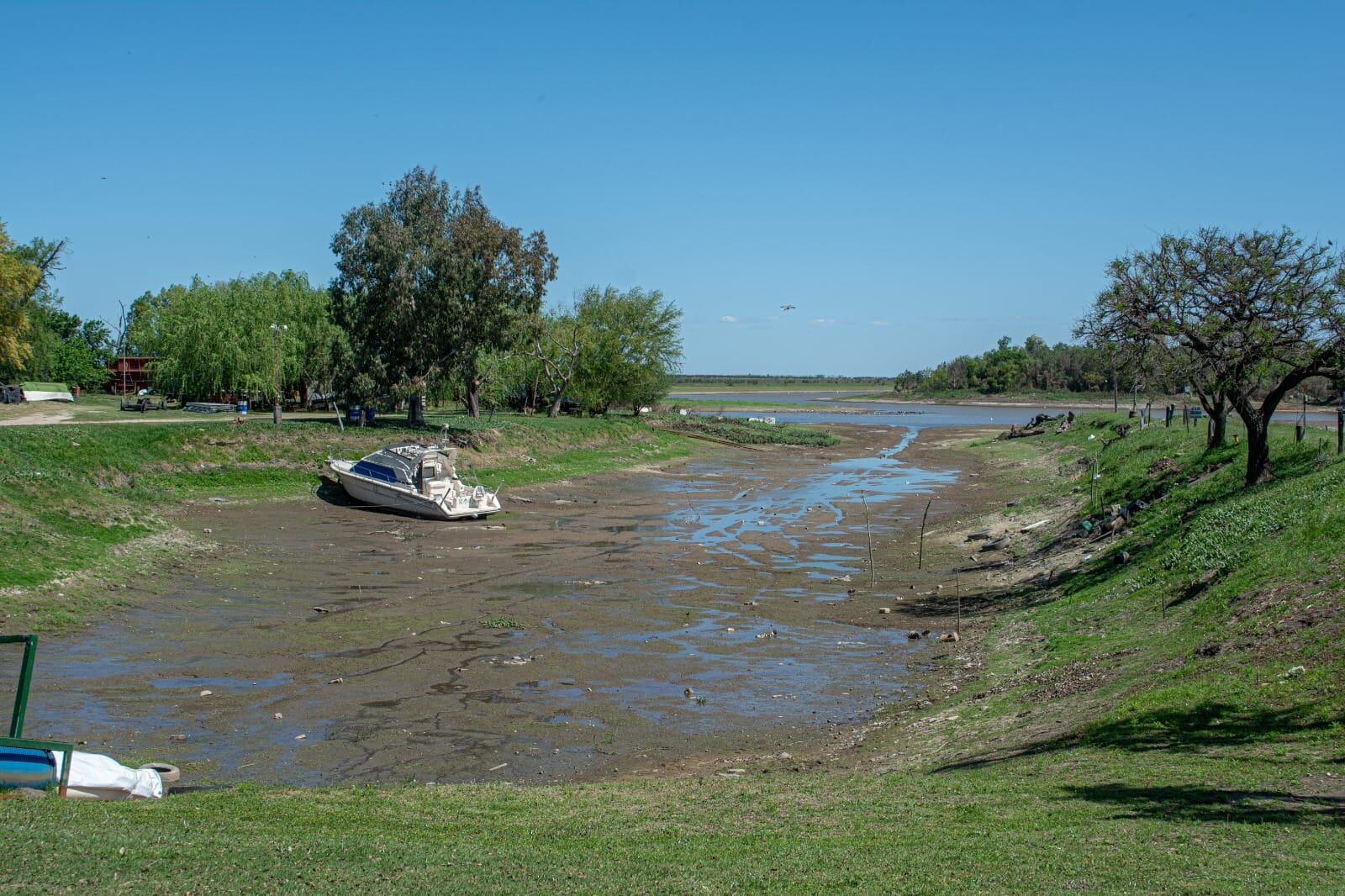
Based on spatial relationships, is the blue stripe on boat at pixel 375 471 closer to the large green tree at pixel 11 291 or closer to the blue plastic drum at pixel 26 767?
the large green tree at pixel 11 291

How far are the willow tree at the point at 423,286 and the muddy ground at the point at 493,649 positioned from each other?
1744 centimetres

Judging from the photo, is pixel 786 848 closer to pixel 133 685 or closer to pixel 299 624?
pixel 133 685

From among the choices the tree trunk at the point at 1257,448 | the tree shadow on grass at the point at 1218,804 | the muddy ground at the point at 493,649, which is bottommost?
the muddy ground at the point at 493,649

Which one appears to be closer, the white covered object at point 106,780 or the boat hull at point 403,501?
the white covered object at point 106,780

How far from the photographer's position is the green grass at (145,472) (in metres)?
21.8

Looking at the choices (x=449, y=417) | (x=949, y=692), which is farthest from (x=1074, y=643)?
(x=449, y=417)

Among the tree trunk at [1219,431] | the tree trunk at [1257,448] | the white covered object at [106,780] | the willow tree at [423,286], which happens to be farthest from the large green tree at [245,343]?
the white covered object at [106,780]

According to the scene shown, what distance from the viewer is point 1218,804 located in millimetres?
9188

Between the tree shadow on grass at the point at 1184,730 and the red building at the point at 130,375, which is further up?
the red building at the point at 130,375

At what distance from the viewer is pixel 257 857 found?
7887mm

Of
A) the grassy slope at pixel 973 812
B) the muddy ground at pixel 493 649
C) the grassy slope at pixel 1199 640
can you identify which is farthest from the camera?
the muddy ground at pixel 493 649

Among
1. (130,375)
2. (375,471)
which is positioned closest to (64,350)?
(130,375)

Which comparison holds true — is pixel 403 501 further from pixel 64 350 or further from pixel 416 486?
pixel 64 350

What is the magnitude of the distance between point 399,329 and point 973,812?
1800 inches
